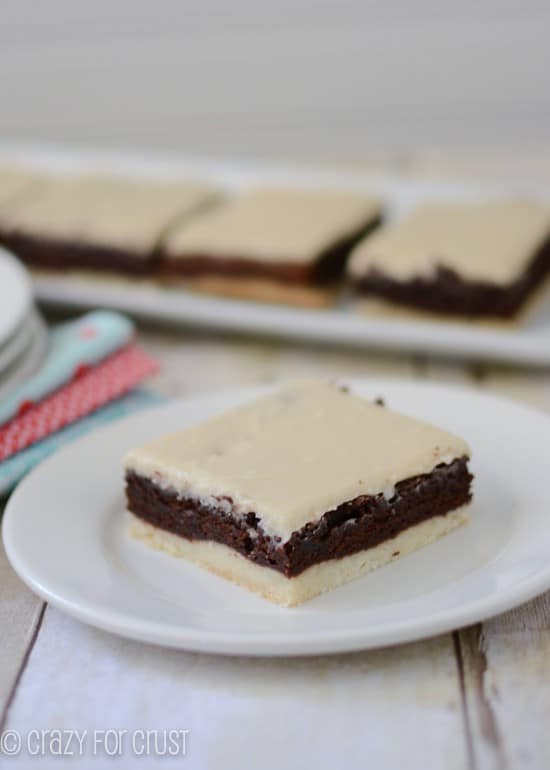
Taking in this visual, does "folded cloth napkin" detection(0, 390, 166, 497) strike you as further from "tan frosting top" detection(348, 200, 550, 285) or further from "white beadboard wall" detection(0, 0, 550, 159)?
"white beadboard wall" detection(0, 0, 550, 159)

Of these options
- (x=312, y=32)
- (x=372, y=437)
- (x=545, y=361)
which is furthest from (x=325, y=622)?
(x=312, y=32)

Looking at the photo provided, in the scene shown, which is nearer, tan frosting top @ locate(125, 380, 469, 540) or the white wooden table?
the white wooden table

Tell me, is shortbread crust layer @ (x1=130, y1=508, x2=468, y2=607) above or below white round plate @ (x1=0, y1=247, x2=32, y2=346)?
below

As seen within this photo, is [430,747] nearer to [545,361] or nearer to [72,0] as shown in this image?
[545,361]

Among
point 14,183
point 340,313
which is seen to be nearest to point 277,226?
point 340,313

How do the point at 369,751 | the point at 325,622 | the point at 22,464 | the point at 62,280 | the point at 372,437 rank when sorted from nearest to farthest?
the point at 369,751
the point at 325,622
the point at 372,437
the point at 22,464
the point at 62,280

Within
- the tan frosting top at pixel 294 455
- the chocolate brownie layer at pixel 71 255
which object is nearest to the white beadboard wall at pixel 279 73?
the chocolate brownie layer at pixel 71 255

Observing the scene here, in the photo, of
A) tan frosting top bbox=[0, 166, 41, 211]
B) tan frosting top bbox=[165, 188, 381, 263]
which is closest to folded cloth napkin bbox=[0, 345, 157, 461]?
tan frosting top bbox=[165, 188, 381, 263]
